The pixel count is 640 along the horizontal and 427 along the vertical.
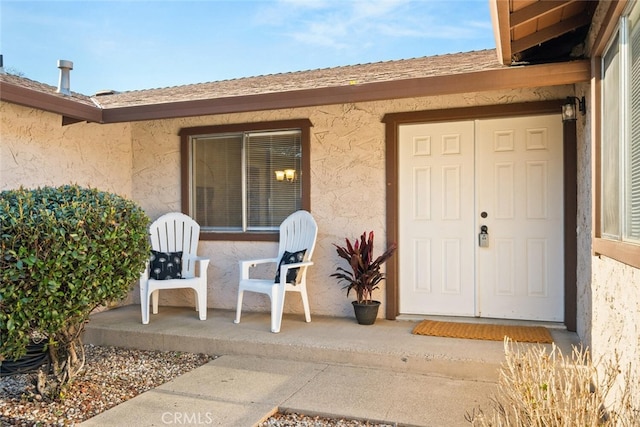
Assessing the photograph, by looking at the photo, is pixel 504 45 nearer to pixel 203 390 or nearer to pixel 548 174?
pixel 548 174

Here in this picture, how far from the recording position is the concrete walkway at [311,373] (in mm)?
2887

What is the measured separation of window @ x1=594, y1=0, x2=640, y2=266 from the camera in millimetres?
2090

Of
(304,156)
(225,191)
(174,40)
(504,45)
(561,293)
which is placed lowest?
(561,293)

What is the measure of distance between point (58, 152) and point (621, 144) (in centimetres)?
500

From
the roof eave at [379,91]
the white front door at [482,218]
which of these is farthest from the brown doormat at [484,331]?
the roof eave at [379,91]

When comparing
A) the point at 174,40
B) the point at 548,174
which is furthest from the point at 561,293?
the point at 174,40

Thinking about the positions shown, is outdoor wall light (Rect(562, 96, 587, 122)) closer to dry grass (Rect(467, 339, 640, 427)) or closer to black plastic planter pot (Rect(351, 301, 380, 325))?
black plastic planter pot (Rect(351, 301, 380, 325))

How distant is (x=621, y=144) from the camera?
238cm

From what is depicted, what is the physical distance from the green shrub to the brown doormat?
8.43 feet

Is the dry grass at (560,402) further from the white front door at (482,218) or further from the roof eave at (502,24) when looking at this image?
the white front door at (482,218)

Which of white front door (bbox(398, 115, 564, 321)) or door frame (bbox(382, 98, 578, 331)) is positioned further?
white front door (bbox(398, 115, 564, 321))

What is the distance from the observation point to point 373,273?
454cm

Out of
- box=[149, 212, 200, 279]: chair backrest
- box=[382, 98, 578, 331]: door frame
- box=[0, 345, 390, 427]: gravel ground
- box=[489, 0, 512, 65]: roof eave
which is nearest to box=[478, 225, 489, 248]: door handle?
box=[382, 98, 578, 331]: door frame

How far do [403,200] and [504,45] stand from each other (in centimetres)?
185
